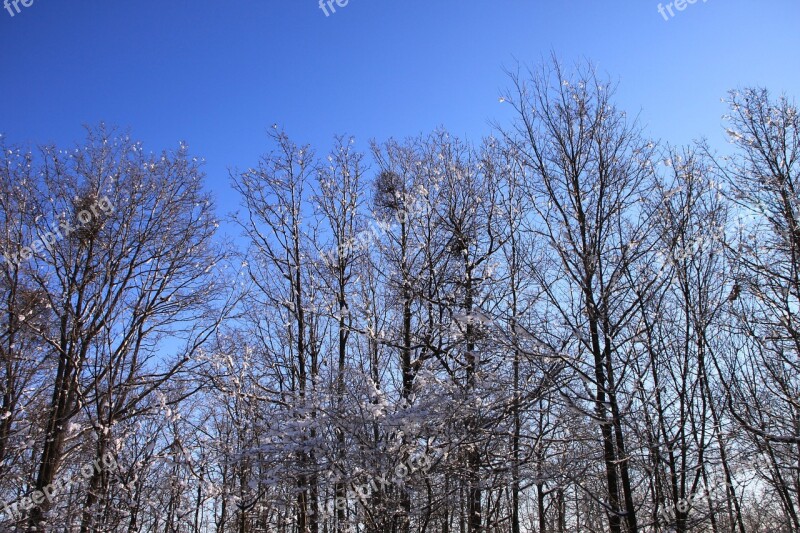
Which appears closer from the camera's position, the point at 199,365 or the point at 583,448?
the point at 583,448

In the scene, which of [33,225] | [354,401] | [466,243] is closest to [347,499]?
[354,401]

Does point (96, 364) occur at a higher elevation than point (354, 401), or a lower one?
higher

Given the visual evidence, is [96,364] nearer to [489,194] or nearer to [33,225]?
[33,225]

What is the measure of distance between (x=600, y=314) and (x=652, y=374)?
88cm

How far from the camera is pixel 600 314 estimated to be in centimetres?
480

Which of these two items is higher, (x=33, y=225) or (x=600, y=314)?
(x=33, y=225)

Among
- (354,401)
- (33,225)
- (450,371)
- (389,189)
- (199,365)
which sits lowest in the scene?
(354,401)

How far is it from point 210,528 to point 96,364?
12.2 meters

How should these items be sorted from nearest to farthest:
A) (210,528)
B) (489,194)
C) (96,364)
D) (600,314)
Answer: (600,314) < (96,364) < (489,194) < (210,528)

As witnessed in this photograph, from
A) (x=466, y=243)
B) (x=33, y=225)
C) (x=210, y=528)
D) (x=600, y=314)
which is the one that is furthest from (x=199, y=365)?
(x=210, y=528)

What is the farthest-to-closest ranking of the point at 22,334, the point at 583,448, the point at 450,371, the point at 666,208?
the point at 22,334 < the point at 450,371 < the point at 583,448 < the point at 666,208

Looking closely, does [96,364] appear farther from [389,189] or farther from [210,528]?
[210,528]

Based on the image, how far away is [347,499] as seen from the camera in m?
5.53

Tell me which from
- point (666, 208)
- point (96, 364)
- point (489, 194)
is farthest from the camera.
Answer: point (489, 194)
